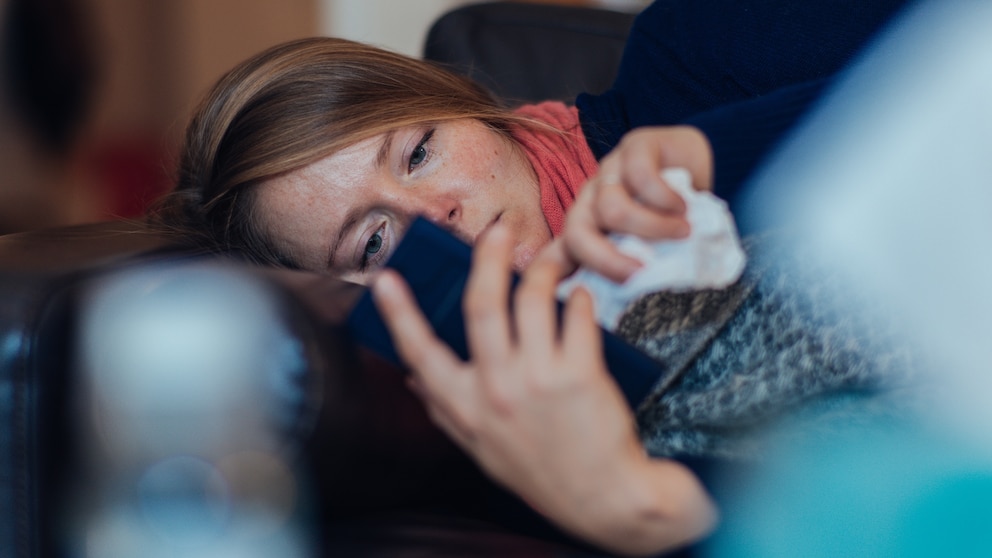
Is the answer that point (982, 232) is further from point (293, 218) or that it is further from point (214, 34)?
point (214, 34)

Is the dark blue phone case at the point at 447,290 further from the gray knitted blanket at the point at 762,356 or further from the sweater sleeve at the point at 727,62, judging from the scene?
the sweater sleeve at the point at 727,62

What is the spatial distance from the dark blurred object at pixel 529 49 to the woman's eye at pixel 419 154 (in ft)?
1.86

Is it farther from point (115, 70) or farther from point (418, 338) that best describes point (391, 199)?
point (115, 70)

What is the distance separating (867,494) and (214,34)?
3199 millimetres

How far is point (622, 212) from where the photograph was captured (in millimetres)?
542

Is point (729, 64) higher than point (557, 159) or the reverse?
higher

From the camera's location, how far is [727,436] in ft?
1.98

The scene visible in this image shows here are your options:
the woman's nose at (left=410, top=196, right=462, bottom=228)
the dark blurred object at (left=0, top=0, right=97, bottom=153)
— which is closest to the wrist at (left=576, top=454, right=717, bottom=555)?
the woman's nose at (left=410, top=196, right=462, bottom=228)

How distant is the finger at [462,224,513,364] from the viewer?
0.51 metres

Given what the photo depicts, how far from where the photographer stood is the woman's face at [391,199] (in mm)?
929

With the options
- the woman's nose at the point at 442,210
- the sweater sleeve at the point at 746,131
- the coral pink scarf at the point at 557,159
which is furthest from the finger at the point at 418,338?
the coral pink scarf at the point at 557,159

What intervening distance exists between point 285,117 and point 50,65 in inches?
102

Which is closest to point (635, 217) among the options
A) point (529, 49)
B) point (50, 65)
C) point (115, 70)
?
point (529, 49)

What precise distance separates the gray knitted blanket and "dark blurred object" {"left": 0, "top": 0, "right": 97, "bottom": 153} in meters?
3.04
